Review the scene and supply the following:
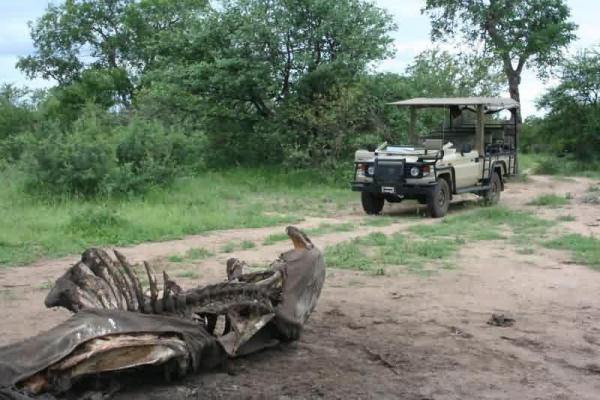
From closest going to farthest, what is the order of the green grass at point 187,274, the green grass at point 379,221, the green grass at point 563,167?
1. the green grass at point 187,274
2. the green grass at point 379,221
3. the green grass at point 563,167

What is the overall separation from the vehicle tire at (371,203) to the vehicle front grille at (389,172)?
0.66 metres

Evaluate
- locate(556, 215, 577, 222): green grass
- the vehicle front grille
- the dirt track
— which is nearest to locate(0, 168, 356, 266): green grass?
the dirt track

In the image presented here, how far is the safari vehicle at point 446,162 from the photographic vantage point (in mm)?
13844

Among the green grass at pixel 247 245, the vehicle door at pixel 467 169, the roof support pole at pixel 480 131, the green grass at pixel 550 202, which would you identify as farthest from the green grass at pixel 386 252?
the green grass at pixel 550 202

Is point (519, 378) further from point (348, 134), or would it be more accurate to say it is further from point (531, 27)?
point (531, 27)

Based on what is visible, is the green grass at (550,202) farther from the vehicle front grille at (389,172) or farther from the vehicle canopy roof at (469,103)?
the vehicle front grille at (389,172)

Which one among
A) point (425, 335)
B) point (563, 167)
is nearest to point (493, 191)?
point (563, 167)

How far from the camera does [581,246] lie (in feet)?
33.9

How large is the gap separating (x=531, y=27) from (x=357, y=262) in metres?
20.9

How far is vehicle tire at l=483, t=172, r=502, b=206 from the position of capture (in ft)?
52.5

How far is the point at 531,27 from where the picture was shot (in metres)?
27.4

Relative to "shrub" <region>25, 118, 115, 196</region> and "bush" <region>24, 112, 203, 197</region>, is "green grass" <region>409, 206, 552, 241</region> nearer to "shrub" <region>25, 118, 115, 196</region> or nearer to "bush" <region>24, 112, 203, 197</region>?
"bush" <region>24, 112, 203, 197</region>

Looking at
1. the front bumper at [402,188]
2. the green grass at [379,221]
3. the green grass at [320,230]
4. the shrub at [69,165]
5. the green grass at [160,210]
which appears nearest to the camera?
the green grass at [160,210]

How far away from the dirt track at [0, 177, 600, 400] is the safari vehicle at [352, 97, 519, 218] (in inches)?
159
